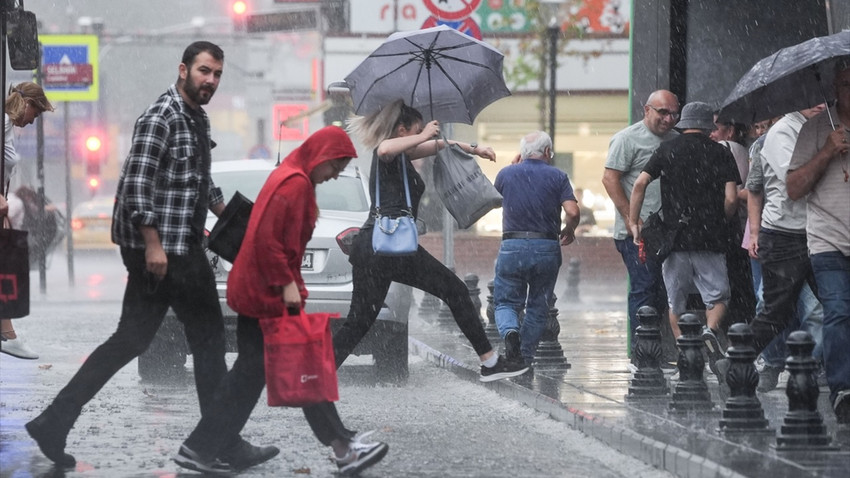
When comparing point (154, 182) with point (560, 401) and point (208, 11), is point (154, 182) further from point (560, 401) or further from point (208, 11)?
point (208, 11)

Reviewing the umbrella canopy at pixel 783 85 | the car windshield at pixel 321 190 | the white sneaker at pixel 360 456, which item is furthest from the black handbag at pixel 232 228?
the car windshield at pixel 321 190

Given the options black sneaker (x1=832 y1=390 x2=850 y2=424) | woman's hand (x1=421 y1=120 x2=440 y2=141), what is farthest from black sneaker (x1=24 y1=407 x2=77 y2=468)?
black sneaker (x1=832 y1=390 x2=850 y2=424)

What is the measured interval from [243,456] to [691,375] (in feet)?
9.09

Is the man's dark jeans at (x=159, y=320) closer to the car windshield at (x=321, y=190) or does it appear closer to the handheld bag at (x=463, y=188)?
the handheld bag at (x=463, y=188)

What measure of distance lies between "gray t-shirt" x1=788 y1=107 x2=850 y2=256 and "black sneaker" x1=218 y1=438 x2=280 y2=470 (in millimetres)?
2982

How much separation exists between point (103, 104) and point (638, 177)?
67908 millimetres

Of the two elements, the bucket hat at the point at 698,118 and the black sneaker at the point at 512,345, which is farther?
the black sneaker at the point at 512,345

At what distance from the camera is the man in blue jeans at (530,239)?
34.2 feet

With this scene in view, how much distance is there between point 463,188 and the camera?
9.66m

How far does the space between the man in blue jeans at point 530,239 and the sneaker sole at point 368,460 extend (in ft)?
12.0

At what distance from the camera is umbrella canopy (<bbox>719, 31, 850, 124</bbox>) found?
770cm

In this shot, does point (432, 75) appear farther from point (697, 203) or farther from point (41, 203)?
point (41, 203)

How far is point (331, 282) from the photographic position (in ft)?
36.2

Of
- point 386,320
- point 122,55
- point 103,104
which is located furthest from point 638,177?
point 122,55
